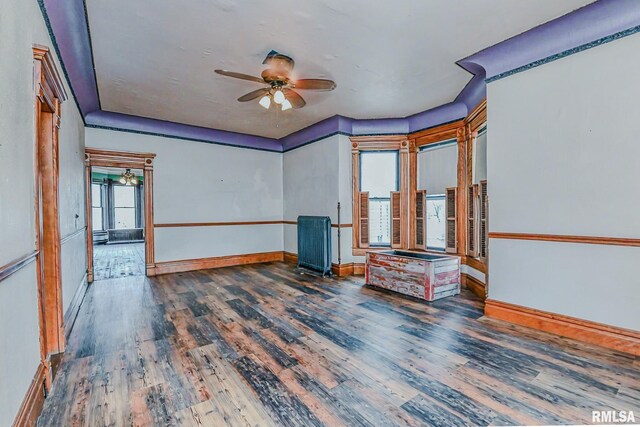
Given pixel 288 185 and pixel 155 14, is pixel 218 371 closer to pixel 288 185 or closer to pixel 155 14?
pixel 155 14

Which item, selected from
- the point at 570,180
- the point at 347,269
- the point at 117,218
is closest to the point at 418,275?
the point at 347,269

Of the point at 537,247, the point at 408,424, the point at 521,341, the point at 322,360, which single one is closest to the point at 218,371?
the point at 322,360

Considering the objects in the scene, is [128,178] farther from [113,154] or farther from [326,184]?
[326,184]

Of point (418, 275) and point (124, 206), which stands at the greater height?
point (124, 206)

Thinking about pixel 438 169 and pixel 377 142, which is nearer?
pixel 438 169

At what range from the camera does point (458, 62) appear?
333 centimetres

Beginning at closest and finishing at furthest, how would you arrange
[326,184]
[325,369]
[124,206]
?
[325,369] < [326,184] < [124,206]

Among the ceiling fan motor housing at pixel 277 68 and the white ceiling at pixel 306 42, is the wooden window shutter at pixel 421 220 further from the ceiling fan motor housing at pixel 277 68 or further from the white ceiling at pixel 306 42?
the ceiling fan motor housing at pixel 277 68

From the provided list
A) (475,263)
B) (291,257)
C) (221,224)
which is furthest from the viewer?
(291,257)

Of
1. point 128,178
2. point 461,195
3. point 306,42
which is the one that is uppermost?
point 306,42

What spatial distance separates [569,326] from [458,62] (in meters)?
2.85

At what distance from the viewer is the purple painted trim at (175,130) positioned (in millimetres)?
4992

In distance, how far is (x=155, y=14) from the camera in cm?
249

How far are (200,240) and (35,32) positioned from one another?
4.33m
